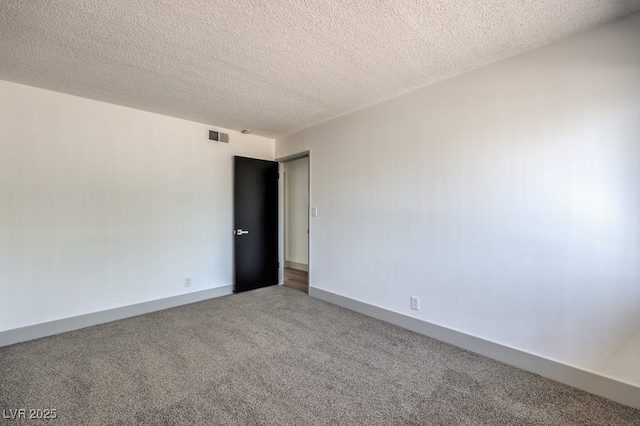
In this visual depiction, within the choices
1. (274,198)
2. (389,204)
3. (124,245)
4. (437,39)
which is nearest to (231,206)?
(274,198)

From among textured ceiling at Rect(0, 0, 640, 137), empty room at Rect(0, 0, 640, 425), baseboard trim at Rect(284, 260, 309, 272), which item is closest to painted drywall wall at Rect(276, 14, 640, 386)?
empty room at Rect(0, 0, 640, 425)

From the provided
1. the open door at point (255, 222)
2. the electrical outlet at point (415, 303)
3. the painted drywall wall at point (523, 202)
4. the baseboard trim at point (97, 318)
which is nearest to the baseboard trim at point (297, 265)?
the open door at point (255, 222)

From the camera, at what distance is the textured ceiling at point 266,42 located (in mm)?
1740

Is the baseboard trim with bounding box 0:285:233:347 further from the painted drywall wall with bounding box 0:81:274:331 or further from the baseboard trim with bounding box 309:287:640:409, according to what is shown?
the baseboard trim with bounding box 309:287:640:409

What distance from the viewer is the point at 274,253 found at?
4781 mm

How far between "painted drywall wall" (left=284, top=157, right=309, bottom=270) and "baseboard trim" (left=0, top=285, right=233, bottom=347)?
7.27ft

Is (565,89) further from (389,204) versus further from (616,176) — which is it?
(389,204)

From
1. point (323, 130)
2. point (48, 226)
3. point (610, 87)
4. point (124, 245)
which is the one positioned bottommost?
point (124, 245)

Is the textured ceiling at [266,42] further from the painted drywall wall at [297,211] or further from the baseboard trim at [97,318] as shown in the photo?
the painted drywall wall at [297,211]

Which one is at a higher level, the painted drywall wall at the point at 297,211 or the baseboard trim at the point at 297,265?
the painted drywall wall at the point at 297,211

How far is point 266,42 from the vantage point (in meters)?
2.08

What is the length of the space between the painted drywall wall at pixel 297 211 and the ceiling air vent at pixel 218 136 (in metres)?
1.94

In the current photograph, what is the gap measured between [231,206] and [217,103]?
64.5 inches

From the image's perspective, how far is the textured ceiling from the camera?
5.71ft
